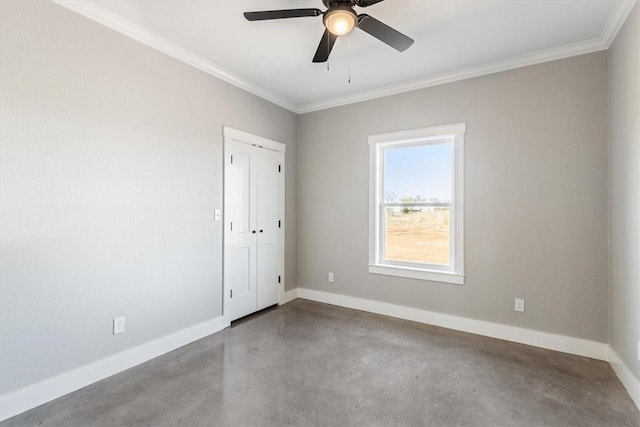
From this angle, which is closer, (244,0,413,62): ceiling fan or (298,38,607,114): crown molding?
(244,0,413,62): ceiling fan

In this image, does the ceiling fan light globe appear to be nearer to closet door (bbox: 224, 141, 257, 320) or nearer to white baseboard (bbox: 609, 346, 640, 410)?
closet door (bbox: 224, 141, 257, 320)

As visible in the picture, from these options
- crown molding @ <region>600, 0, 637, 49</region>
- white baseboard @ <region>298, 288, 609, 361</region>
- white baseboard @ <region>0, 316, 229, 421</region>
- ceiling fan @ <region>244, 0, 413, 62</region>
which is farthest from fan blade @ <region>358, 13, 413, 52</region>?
white baseboard @ <region>0, 316, 229, 421</region>

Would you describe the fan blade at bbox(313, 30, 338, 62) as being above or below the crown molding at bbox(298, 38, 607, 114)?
below

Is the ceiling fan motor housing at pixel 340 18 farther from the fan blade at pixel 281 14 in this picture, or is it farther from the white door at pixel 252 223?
the white door at pixel 252 223

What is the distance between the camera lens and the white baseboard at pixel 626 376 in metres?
2.00

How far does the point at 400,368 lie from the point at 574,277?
1830 millimetres

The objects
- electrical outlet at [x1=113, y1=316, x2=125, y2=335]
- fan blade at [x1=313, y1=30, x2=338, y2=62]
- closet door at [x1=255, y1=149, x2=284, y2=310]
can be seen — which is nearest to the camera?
fan blade at [x1=313, y1=30, x2=338, y2=62]

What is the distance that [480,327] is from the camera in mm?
3127

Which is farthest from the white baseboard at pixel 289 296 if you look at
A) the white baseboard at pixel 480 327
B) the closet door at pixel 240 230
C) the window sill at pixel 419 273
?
the window sill at pixel 419 273

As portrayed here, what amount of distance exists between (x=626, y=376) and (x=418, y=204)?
219 centimetres

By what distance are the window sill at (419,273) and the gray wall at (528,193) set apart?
8 centimetres

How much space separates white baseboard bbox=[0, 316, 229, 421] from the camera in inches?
74.2

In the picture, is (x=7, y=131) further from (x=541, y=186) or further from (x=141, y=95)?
(x=541, y=186)

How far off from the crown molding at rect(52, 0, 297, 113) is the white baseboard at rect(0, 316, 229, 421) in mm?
2625
